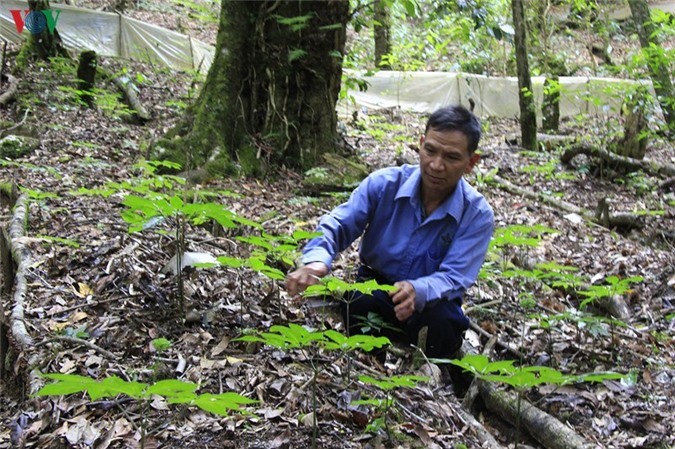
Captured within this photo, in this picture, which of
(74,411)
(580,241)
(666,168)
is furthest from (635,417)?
(666,168)

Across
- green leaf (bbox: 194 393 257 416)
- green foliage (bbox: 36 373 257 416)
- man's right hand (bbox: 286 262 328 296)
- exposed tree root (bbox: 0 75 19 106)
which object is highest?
exposed tree root (bbox: 0 75 19 106)

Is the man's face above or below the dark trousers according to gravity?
above

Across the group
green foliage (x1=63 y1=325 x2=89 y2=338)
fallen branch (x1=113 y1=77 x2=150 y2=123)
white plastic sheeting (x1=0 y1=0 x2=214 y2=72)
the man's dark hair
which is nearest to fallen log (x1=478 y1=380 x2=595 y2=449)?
the man's dark hair

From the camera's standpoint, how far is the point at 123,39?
14.3 m

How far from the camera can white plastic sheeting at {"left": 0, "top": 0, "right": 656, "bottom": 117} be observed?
13.8 m

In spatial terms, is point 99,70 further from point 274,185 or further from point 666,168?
point 666,168

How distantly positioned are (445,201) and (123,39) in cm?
1318

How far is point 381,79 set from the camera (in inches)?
580

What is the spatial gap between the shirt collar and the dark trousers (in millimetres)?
439

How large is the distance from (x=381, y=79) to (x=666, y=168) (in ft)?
25.1

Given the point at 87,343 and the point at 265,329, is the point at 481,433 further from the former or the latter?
Result: the point at 87,343

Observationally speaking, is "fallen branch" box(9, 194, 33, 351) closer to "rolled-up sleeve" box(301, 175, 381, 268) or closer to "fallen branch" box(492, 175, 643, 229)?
"rolled-up sleeve" box(301, 175, 381, 268)

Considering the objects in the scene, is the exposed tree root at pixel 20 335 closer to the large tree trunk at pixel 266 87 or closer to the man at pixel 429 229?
the man at pixel 429 229

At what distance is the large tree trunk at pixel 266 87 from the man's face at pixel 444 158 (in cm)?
364
